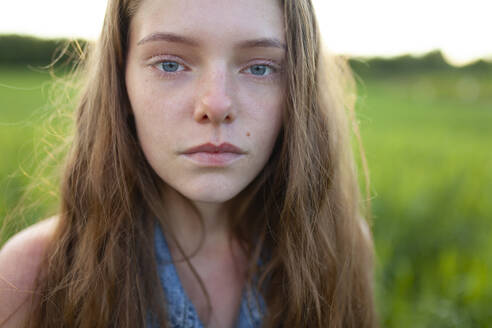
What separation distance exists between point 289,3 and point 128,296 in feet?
3.26

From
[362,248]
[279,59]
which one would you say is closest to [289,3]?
[279,59]

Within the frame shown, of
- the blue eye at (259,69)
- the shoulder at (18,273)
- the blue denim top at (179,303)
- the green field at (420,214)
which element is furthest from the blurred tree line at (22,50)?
the blue eye at (259,69)

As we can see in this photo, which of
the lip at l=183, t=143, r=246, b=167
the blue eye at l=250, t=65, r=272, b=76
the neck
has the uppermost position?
the blue eye at l=250, t=65, r=272, b=76

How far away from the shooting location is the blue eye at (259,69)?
1.15 meters

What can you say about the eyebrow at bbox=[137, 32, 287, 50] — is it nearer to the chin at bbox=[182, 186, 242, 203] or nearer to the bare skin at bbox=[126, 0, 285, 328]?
the bare skin at bbox=[126, 0, 285, 328]

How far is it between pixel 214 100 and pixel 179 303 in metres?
0.69

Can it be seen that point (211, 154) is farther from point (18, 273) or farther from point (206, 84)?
point (18, 273)

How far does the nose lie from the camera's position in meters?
1.04

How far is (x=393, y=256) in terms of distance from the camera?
2920 mm

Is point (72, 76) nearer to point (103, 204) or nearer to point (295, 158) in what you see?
point (103, 204)

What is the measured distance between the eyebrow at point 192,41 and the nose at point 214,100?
0.09 m

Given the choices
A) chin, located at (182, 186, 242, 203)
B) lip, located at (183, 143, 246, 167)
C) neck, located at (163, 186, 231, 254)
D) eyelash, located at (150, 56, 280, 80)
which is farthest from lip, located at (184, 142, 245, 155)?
neck, located at (163, 186, 231, 254)

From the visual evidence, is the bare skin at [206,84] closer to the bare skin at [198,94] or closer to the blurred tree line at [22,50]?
the bare skin at [198,94]

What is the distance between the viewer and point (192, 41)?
1.05 metres
